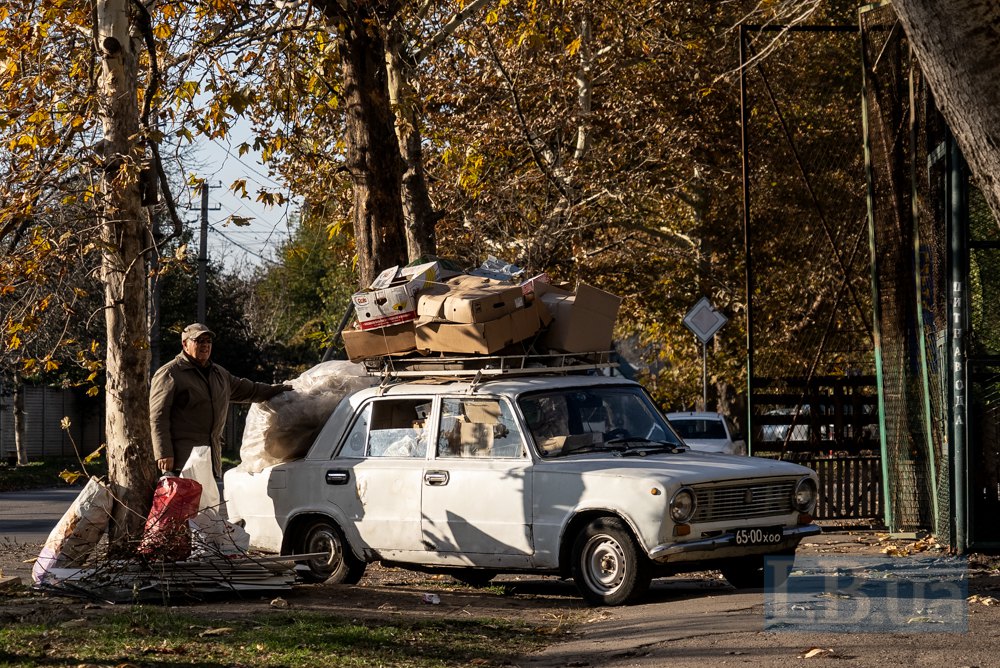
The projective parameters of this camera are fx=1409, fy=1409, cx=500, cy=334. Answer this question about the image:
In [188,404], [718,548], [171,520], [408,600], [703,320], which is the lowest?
[408,600]

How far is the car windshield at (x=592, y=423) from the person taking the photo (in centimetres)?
1024

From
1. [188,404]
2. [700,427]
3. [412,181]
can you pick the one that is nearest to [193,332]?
[188,404]

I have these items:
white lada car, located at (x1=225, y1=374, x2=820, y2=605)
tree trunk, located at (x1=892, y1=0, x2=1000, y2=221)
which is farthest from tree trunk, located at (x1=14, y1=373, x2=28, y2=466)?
tree trunk, located at (x1=892, y1=0, x2=1000, y2=221)

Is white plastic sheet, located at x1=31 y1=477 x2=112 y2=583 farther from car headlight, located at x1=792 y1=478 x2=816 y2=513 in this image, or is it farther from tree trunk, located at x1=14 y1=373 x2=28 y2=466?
tree trunk, located at x1=14 y1=373 x2=28 y2=466

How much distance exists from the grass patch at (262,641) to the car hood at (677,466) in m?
1.30

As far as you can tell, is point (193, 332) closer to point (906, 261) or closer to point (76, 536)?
point (76, 536)

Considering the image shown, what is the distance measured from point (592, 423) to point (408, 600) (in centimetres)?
187

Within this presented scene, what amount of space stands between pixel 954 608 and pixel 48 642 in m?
5.37

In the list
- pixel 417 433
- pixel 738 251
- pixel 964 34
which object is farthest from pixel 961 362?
pixel 738 251

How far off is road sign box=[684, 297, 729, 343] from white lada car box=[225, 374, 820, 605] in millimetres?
10464

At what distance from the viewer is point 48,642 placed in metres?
7.77

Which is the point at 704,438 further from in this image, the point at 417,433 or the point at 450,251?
the point at 417,433

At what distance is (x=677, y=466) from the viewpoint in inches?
384

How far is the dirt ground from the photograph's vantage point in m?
9.28
